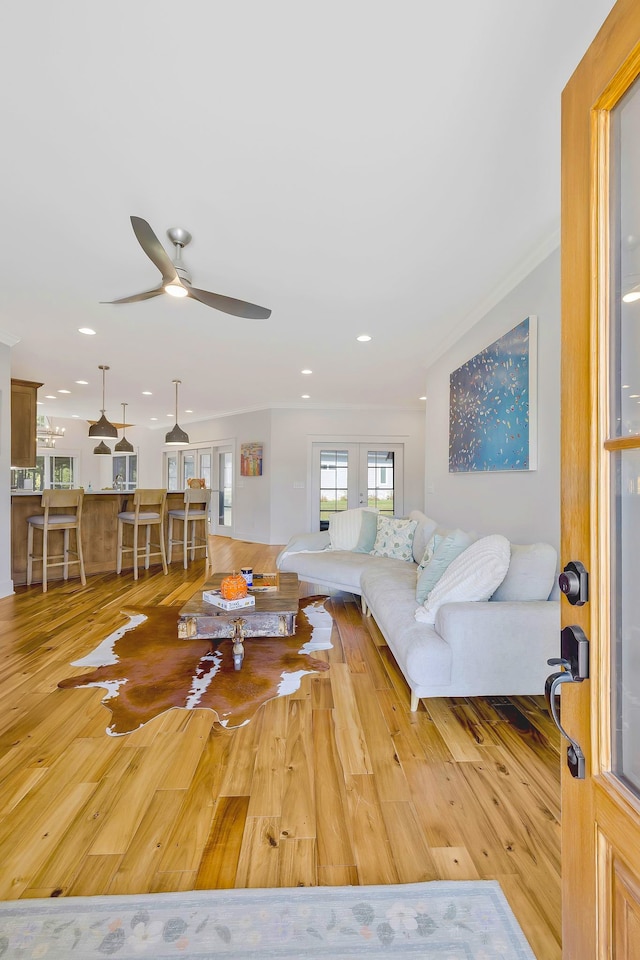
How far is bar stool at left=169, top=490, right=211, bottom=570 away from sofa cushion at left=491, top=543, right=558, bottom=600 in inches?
179

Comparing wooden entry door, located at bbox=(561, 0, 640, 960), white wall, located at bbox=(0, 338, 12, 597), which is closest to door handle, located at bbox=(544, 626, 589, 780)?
wooden entry door, located at bbox=(561, 0, 640, 960)

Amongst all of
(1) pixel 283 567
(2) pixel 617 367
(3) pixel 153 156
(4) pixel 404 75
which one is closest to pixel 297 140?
(4) pixel 404 75

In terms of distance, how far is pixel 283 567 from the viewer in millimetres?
4305

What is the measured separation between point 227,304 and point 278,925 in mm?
2732

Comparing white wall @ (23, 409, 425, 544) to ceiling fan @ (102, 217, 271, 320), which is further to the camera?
white wall @ (23, 409, 425, 544)

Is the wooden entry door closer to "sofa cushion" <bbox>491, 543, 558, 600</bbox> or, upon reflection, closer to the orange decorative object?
"sofa cushion" <bbox>491, 543, 558, 600</bbox>

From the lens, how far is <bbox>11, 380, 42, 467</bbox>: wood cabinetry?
4969 millimetres

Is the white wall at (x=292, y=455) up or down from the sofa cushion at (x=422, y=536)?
up

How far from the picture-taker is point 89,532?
5270 mm

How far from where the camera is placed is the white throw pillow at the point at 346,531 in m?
4.44

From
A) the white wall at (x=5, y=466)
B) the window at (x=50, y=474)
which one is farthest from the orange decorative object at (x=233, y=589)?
the window at (x=50, y=474)

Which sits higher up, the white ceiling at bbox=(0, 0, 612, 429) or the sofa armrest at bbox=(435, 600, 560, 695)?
the white ceiling at bbox=(0, 0, 612, 429)

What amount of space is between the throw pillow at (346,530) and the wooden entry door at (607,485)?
367 centimetres

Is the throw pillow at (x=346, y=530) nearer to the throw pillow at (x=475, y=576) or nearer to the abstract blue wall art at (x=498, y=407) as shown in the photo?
the abstract blue wall art at (x=498, y=407)
